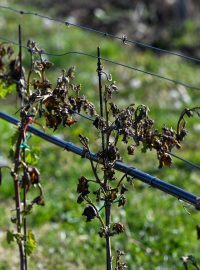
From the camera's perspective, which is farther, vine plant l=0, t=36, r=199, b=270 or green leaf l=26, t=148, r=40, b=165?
green leaf l=26, t=148, r=40, b=165

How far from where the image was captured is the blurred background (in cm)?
506

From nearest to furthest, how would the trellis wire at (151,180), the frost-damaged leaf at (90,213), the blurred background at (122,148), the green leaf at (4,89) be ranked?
the trellis wire at (151,180)
the frost-damaged leaf at (90,213)
the green leaf at (4,89)
the blurred background at (122,148)

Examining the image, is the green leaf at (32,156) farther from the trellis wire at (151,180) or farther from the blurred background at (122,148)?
the trellis wire at (151,180)

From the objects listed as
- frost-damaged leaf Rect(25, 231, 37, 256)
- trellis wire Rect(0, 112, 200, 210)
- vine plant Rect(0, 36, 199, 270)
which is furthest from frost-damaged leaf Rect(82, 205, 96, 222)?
frost-damaged leaf Rect(25, 231, 37, 256)

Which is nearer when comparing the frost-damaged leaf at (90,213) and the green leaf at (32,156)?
the frost-damaged leaf at (90,213)

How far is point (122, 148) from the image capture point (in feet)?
22.2

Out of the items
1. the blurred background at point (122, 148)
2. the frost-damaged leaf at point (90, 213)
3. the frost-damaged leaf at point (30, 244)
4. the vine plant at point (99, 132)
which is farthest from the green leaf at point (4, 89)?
the frost-damaged leaf at point (90, 213)

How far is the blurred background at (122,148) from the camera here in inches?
199

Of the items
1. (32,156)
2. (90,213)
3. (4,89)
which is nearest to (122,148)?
(4,89)

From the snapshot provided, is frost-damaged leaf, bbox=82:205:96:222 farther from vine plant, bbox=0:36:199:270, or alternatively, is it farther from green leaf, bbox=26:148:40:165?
green leaf, bbox=26:148:40:165

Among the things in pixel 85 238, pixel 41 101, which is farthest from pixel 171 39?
pixel 41 101

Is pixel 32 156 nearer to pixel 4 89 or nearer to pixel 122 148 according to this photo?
pixel 4 89

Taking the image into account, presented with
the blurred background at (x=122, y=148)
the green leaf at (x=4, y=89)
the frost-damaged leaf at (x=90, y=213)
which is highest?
the blurred background at (x=122, y=148)

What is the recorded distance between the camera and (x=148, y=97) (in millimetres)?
8102
